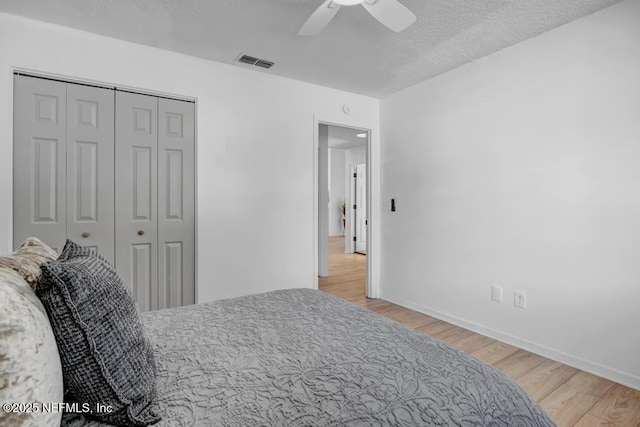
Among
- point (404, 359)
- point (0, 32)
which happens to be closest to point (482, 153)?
point (404, 359)

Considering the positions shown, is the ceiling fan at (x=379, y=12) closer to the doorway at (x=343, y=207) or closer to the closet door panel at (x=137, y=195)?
the closet door panel at (x=137, y=195)

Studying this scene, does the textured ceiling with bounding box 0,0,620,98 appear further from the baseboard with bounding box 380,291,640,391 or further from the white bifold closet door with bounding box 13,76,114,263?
the baseboard with bounding box 380,291,640,391

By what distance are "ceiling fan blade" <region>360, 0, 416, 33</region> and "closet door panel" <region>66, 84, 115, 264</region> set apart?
7.03 ft

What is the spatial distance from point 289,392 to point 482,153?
2.81 meters

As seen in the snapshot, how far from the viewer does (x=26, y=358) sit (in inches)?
22.5

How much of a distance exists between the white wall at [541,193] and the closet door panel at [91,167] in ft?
9.67

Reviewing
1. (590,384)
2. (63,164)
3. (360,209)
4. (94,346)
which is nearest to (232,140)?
(63,164)

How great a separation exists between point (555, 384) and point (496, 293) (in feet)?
2.73

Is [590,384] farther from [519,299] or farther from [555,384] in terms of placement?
[519,299]

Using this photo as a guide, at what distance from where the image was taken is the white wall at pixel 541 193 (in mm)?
2137

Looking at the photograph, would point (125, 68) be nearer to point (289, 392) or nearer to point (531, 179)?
point (289, 392)

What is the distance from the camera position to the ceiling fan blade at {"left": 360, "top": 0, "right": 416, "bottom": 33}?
1771 mm

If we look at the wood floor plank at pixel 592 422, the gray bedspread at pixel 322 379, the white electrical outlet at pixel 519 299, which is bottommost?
the wood floor plank at pixel 592 422

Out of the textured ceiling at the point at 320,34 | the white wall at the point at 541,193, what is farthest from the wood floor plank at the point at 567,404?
the textured ceiling at the point at 320,34
